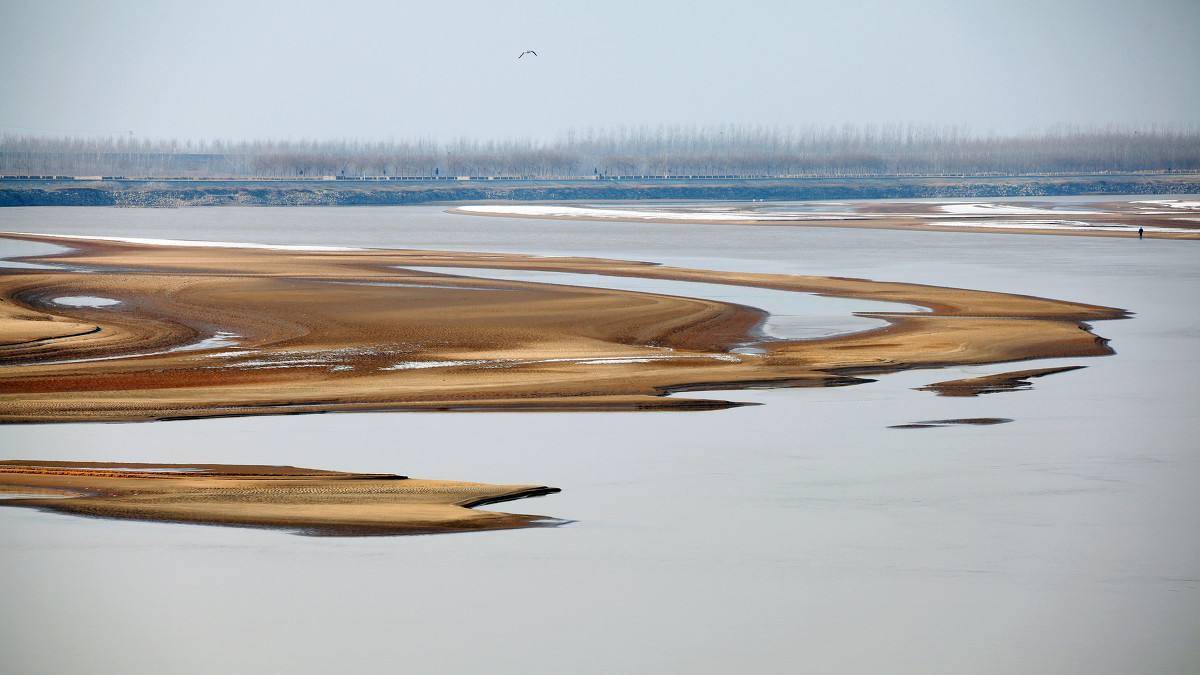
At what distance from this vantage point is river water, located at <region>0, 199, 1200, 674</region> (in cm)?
914

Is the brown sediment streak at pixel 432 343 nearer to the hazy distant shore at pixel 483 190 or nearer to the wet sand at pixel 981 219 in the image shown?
the wet sand at pixel 981 219

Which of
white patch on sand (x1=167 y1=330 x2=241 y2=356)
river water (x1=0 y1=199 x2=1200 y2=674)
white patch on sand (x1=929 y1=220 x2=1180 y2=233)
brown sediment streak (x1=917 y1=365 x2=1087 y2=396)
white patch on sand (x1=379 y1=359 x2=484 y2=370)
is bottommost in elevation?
river water (x1=0 y1=199 x2=1200 y2=674)

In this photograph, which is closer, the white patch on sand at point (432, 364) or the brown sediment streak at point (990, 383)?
the brown sediment streak at point (990, 383)

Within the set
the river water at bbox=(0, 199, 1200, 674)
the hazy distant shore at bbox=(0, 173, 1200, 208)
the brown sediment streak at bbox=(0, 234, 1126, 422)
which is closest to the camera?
the river water at bbox=(0, 199, 1200, 674)

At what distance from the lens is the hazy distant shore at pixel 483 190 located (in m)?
129

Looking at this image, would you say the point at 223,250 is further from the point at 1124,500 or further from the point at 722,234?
the point at 1124,500

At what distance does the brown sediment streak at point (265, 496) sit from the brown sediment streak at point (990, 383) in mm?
7308

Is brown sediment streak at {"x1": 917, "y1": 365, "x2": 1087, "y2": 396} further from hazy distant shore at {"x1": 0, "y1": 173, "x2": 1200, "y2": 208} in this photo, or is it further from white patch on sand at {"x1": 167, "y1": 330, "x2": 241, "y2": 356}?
hazy distant shore at {"x1": 0, "y1": 173, "x2": 1200, "y2": 208}

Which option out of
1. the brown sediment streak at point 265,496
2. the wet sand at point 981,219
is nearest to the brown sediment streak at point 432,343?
the brown sediment streak at point 265,496

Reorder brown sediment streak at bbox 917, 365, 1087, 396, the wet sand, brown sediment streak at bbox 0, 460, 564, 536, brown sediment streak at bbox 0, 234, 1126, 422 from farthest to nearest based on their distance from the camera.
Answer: the wet sand
brown sediment streak at bbox 917, 365, 1087, 396
brown sediment streak at bbox 0, 234, 1126, 422
brown sediment streak at bbox 0, 460, 564, 536

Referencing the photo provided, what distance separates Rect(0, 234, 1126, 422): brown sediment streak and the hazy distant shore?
97081 millimetres

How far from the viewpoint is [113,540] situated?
1145 cm

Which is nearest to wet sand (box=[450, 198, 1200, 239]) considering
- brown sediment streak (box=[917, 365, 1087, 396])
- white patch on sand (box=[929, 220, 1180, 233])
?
white patch on sand (box=[929, 220, 1180, 233])

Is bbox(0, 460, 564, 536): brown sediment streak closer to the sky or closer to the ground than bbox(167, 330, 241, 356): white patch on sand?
closer to the ground
